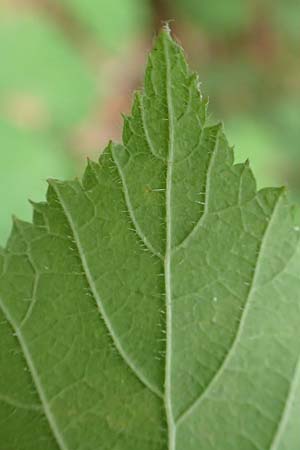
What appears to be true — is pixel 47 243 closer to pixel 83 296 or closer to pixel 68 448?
pixel 83 296

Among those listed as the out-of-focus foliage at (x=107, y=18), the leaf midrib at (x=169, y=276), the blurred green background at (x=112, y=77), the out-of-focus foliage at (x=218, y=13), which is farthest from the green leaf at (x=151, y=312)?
the out-of-focus foliage at (x=218, y=13)

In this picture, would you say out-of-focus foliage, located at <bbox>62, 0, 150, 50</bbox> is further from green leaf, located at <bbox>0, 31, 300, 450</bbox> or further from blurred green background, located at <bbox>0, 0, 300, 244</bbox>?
green leaf, located at <bbox>0, 31, 300, 450</bbox>

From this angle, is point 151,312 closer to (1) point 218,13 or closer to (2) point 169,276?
(2) point 169,276

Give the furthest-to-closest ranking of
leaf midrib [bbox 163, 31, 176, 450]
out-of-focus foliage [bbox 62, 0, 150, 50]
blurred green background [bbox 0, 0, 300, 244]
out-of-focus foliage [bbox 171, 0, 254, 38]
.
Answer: out-of-focus foliage [bbox 171, 0, 254, 38]
out-of-focus foliage [bbox 62, 0, 150, 50]
blurred green background [bbox 0, 0, 300, 244]
leaf midrib [bbox 163, 31, 176, 450]

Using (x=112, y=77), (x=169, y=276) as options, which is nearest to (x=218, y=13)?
(x=112, y=77)

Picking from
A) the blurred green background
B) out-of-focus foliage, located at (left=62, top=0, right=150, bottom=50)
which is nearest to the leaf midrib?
the blurred green background
